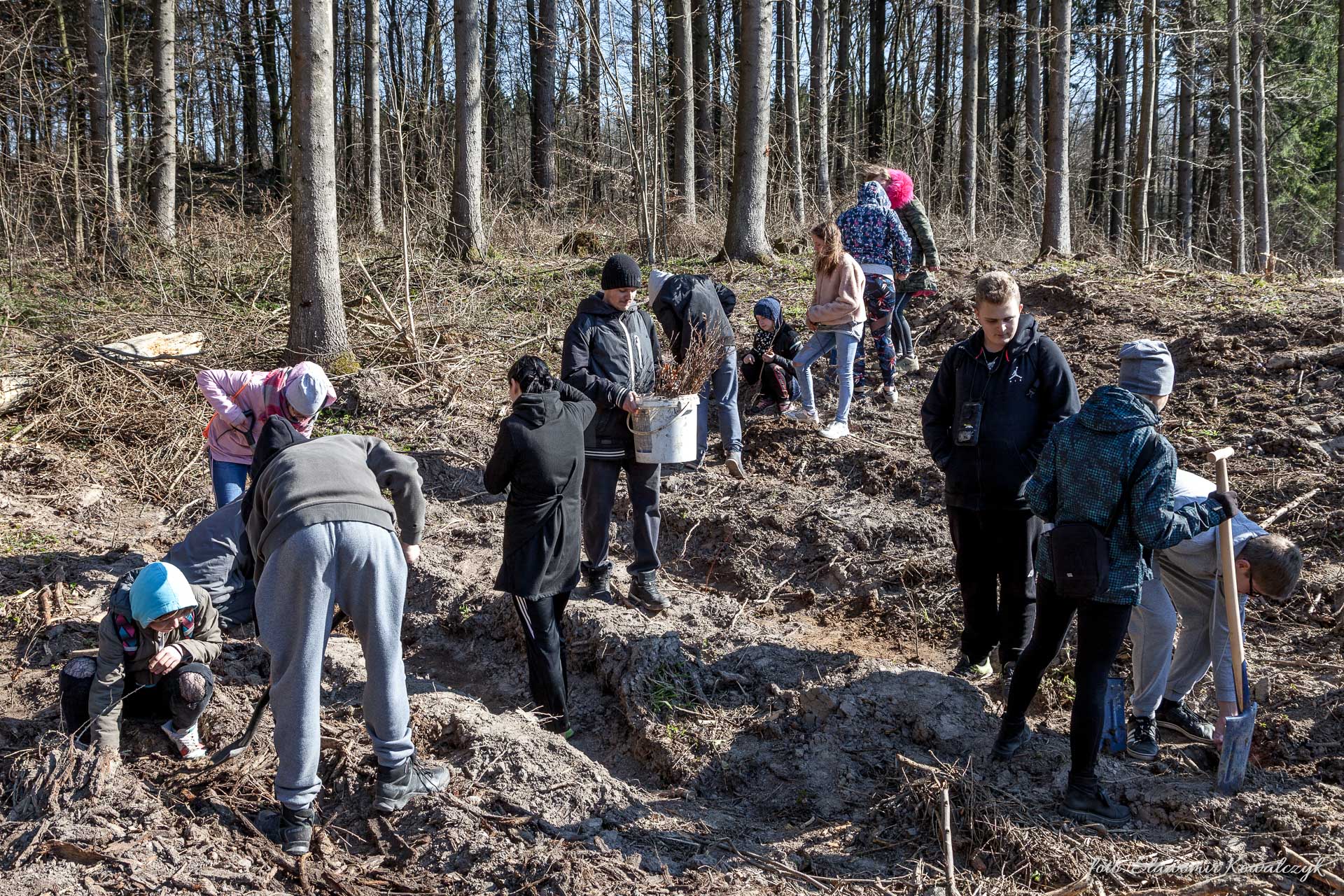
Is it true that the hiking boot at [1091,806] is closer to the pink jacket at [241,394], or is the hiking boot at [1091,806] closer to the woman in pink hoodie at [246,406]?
the woman in pink hoodie at [246,406]

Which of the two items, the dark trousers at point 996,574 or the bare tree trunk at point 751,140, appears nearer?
the dark trousers at point 996,574

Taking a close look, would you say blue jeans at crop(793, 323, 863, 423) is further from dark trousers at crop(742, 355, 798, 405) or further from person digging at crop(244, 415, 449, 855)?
person digging at crop(244, 415, 449, 855)

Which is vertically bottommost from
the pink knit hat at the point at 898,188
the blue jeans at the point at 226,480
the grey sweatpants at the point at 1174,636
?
the grey sweatpants at the point at 1174,636

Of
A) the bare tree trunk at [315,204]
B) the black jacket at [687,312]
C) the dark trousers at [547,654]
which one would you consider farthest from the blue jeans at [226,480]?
the bare tree trunk at [315,204]

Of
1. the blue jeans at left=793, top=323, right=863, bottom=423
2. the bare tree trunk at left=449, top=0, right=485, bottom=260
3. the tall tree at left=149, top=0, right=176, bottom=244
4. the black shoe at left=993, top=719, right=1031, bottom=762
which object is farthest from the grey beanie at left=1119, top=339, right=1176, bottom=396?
the tall tree at left=149, top=0, right=176, bottom=244

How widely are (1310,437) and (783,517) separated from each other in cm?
348

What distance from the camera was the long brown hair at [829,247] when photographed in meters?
6.99

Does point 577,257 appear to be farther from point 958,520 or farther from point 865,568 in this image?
point 958,520

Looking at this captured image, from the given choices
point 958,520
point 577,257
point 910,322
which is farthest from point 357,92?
point 958,520

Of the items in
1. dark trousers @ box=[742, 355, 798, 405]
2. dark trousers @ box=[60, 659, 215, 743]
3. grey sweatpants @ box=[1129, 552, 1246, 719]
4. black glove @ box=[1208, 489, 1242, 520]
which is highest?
dark trousers @ box=[742, 355, 798, 405]

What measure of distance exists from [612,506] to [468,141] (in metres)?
8.08

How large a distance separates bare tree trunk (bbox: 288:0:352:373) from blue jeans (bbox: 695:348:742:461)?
3.50 meters

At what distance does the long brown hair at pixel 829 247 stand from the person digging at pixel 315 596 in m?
4.07

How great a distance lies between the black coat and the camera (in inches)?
171
